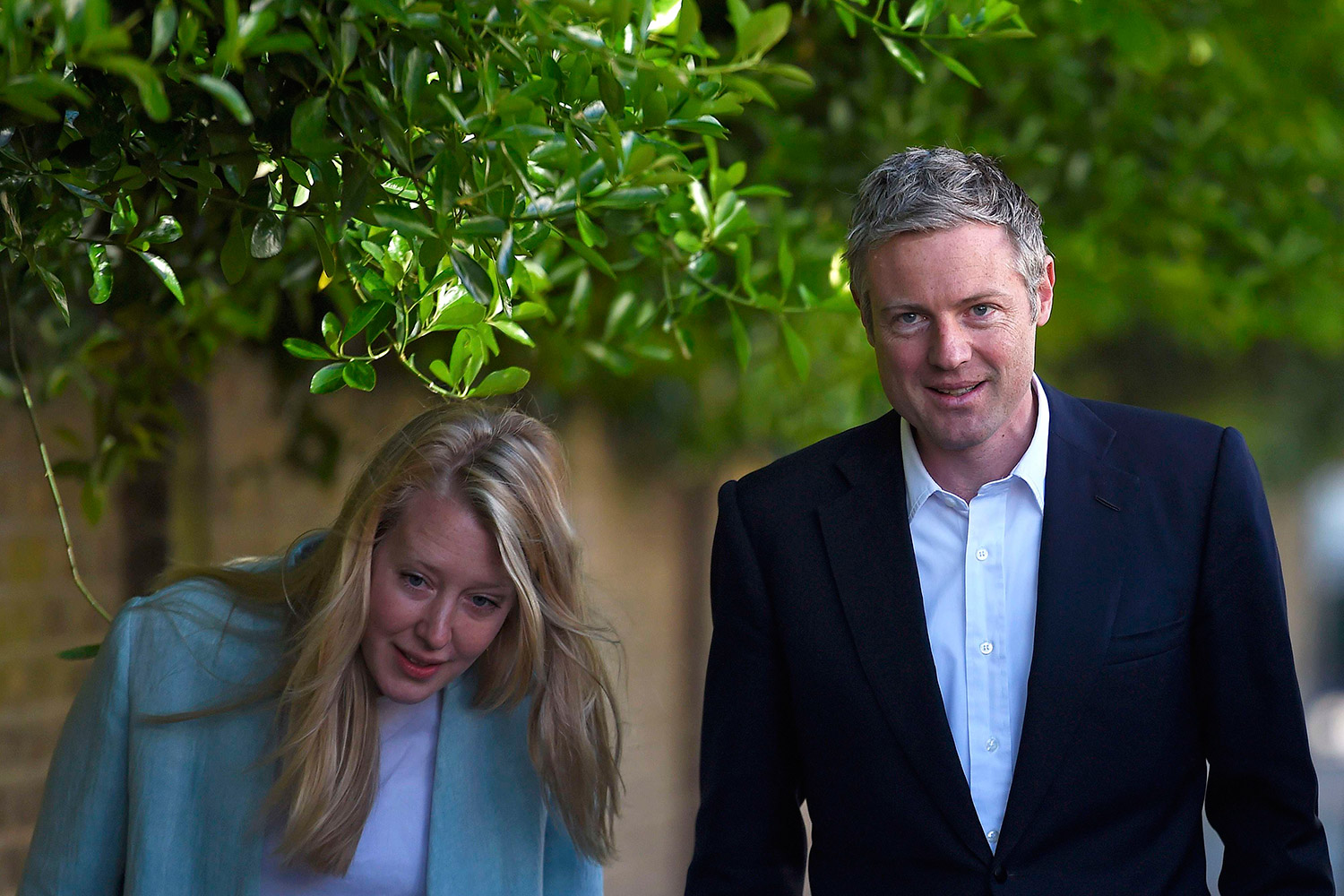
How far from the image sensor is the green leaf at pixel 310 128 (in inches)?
42.1

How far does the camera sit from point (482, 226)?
3.90 feet

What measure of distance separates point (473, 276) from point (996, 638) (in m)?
0.90

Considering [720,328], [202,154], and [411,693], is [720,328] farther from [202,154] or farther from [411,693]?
[202,154]

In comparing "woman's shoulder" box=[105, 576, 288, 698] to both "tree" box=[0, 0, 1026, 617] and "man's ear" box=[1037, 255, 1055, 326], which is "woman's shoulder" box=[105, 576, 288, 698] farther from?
"man's ear" box=[1037, 255, 1055, 326]

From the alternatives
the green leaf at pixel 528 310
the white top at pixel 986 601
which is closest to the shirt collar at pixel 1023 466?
the white top at pixel 986 601

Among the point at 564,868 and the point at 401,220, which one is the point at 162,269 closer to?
the point at 401,220

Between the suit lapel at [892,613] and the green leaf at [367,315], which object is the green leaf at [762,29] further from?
the suit lapel at [892,613]

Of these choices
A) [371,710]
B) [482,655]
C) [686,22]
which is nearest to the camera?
[686,22]

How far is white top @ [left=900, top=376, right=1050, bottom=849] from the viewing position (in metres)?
1.73

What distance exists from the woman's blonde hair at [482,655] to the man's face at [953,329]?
1.69ft

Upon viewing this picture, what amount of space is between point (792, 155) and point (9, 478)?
1.73 meters

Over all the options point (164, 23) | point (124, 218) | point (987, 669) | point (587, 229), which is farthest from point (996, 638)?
point (164, 23)

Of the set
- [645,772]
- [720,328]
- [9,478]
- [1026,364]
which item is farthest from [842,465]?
[645,772]

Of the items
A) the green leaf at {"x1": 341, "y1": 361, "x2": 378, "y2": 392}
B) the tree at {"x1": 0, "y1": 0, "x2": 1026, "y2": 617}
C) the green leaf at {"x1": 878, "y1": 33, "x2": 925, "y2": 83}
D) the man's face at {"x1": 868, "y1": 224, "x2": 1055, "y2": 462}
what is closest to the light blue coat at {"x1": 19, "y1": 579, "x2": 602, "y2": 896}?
the tree at {"x1": 0, "y1": 0, "x2": 1026, "y2": 617}
